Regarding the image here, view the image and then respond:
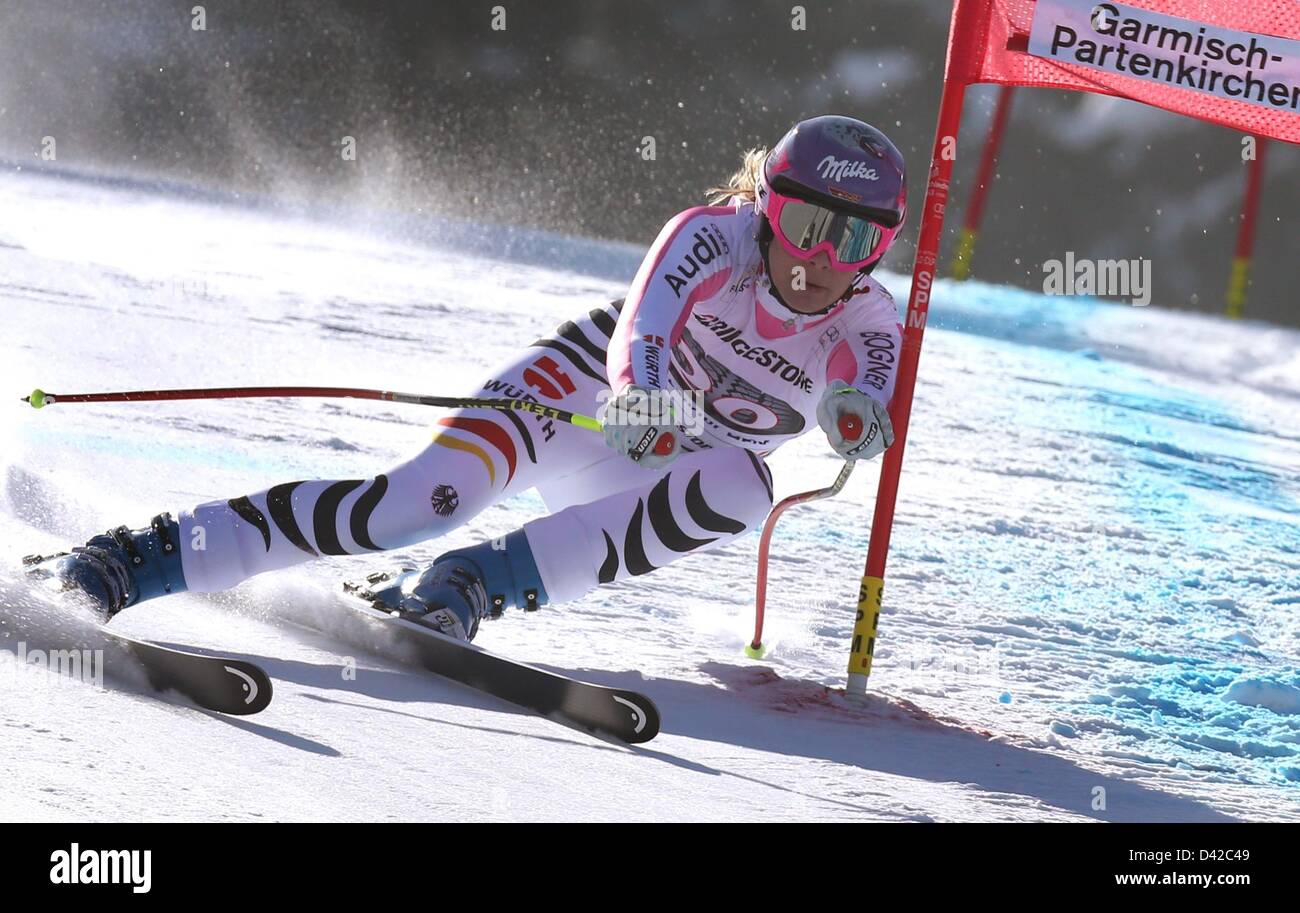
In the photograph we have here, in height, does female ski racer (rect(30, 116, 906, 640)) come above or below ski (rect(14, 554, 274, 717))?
above

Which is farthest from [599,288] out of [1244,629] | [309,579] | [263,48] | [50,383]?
[263,48]

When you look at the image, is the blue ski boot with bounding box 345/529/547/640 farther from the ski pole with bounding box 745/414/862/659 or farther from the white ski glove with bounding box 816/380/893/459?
the white ski glove with bounding box 816/380/893/459

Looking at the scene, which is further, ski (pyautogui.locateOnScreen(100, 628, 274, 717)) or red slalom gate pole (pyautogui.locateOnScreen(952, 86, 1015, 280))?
red slalom gate pole (pyautogui.locateOnScreen(952, 86, 1015, 280))

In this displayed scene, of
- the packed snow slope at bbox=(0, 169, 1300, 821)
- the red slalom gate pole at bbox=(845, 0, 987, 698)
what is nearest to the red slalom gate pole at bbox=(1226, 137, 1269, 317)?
the packed snow slope at bbox=(0, 169, 1300, 821)

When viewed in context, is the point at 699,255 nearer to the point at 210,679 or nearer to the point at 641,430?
the point at 641,430

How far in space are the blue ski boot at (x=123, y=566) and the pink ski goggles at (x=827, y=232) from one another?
154 centimetres

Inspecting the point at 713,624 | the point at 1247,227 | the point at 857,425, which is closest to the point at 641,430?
the point at 857,425

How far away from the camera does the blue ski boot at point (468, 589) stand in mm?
3375

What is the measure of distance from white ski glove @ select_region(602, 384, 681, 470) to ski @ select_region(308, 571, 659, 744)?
0.49 meters

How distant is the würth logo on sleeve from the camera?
3.40 meters

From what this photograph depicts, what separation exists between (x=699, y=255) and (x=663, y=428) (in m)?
0.54

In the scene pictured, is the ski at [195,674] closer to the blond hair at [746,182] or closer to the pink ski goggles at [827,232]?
the pink ski goggles at [827,232]

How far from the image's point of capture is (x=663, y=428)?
3.11m

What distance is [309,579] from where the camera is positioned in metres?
3.70
